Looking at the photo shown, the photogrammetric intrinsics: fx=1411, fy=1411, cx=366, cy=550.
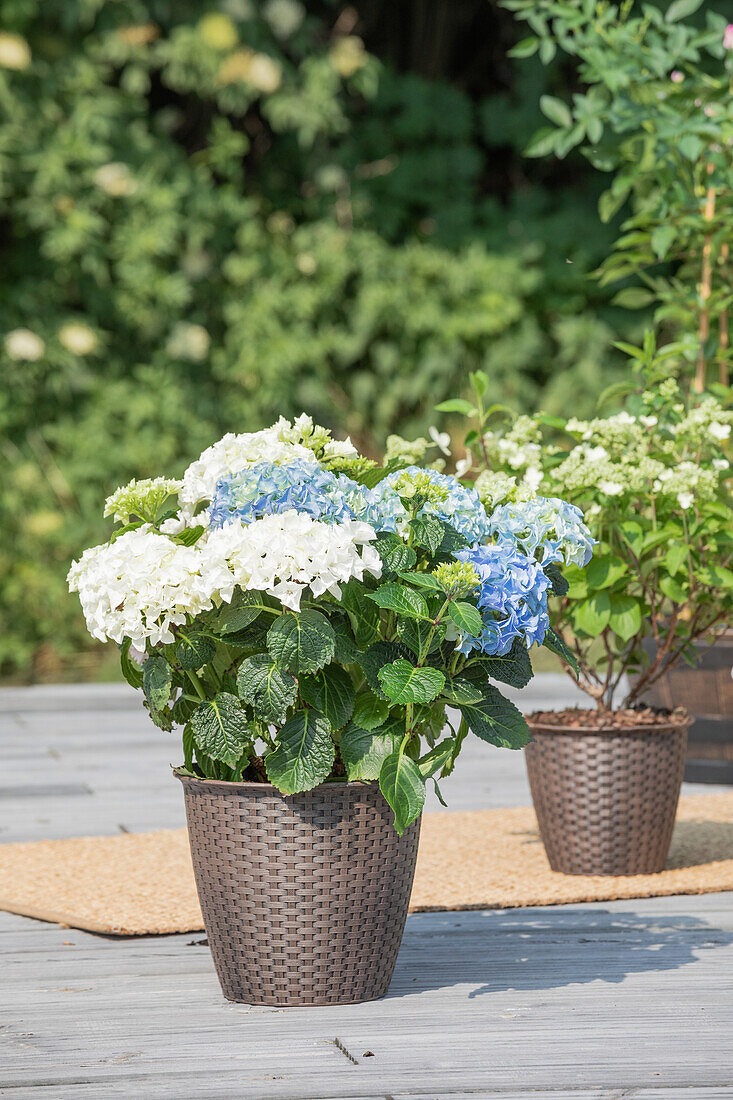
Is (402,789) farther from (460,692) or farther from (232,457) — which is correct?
(232,457)

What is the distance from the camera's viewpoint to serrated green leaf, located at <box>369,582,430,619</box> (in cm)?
170

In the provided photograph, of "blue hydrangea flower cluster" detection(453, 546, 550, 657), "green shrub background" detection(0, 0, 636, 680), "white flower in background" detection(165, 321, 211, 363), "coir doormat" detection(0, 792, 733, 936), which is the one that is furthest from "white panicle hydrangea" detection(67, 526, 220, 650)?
"white flower in background" detection(165, 321, 211, 363)

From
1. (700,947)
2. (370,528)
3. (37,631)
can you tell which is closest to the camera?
(370,528)

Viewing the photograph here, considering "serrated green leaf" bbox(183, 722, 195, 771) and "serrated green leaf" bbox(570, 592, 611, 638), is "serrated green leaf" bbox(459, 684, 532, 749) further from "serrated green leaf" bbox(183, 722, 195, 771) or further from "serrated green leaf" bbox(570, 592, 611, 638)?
"serrated green leaf" bbox(570, 592, 611, 638)

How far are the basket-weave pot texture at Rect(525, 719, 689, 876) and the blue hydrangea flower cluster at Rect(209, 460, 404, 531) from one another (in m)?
0.92

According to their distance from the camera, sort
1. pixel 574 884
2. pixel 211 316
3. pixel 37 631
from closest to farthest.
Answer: pixel 574 884, pixel 37 631, pixel 211 316

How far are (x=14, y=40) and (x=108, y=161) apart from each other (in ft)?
1.92

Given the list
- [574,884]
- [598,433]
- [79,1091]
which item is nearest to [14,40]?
[598,433]

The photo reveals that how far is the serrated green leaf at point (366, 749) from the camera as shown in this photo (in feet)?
5.72

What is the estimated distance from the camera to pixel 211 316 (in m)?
6.19

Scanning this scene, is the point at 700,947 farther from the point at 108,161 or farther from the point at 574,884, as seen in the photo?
the point at 108,161

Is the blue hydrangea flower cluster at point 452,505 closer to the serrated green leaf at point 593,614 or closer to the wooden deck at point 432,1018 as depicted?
the wooden deck at point 432,1018

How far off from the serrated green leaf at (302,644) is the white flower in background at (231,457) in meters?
0.22

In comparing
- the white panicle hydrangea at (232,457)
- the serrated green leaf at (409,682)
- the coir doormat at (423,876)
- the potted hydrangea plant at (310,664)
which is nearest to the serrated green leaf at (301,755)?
the potted hydrangea plant at (310,664)
